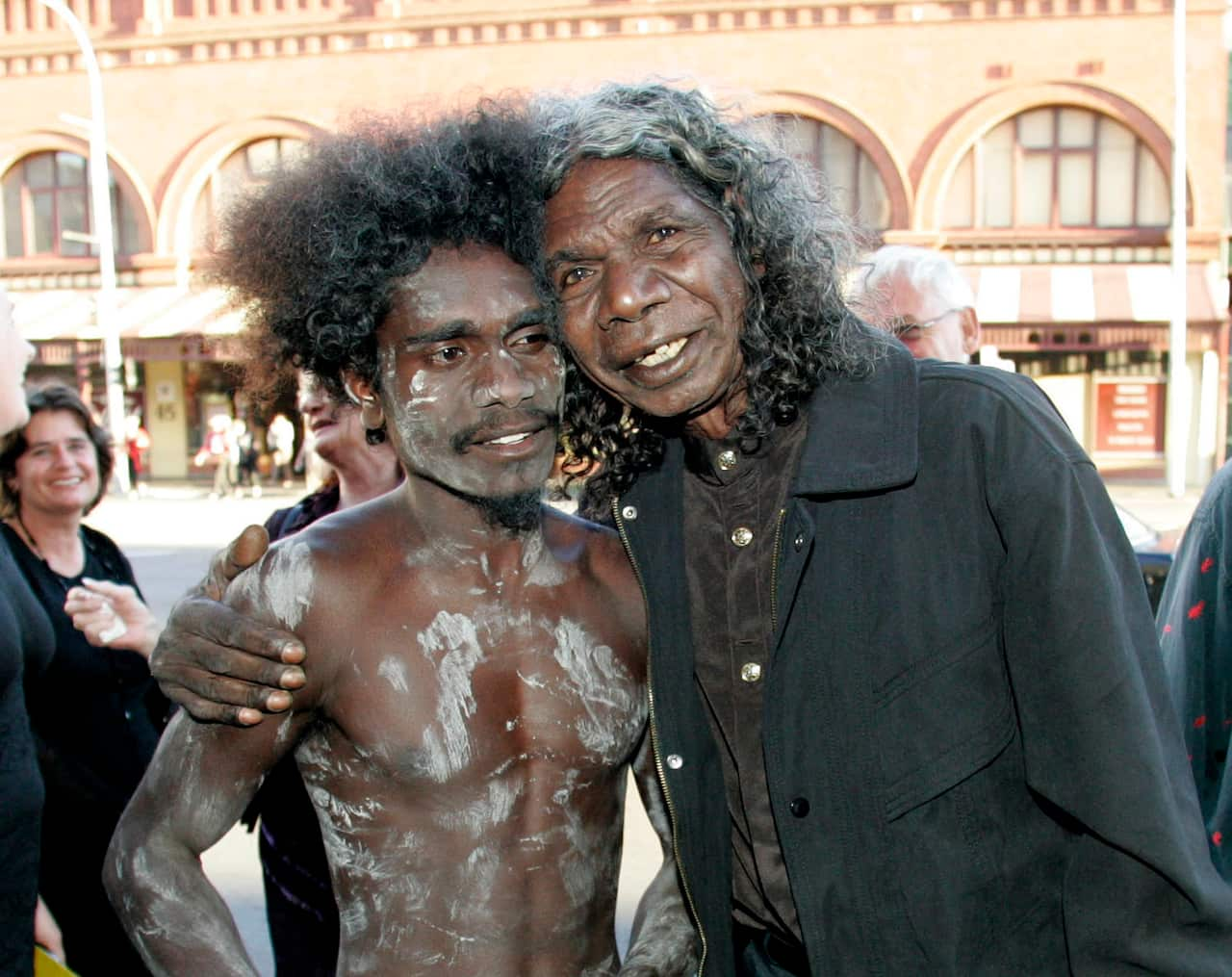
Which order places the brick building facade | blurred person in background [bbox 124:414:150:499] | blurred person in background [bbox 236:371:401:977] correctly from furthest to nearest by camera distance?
blurred person in background [bbox 124:414:150:499]
the brick building facade
blurred person in background [bbox 236:371:401:977]

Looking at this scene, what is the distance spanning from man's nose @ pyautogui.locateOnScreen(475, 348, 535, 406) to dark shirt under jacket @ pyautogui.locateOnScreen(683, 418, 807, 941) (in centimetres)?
38

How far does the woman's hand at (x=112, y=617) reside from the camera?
10.1 ft

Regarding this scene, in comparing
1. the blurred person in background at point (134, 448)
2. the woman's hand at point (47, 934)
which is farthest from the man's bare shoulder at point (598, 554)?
the blurred person in background at point (134, 448)

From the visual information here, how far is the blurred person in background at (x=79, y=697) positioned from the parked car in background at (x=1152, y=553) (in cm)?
409

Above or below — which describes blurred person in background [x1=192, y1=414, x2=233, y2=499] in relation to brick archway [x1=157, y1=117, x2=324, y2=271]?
below

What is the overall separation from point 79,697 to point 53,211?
22.4 metres

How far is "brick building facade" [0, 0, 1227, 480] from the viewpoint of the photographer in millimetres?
18406

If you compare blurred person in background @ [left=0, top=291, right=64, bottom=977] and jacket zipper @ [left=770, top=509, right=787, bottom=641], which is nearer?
jacket zipper @ [left=770, top=509, right=787, bottom=641]

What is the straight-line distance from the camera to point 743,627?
77.7 inches

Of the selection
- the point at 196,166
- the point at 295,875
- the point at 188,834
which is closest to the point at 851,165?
the point at 196,166

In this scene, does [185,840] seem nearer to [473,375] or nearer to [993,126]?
[473,375]

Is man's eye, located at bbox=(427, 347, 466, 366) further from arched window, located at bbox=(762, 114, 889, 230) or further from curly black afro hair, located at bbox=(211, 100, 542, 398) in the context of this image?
arched window, located at bbox=(762, 114, 889, 230)

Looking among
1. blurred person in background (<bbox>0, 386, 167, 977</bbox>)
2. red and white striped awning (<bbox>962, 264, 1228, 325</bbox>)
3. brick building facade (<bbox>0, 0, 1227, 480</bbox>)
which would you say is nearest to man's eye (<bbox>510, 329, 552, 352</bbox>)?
blurred person in background (<bbox>0, 386, 167, 977</bbox>)

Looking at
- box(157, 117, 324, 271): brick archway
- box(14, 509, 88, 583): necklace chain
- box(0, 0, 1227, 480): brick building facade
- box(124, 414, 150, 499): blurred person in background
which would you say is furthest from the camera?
box(157, 117, 324, 271): brick archway
